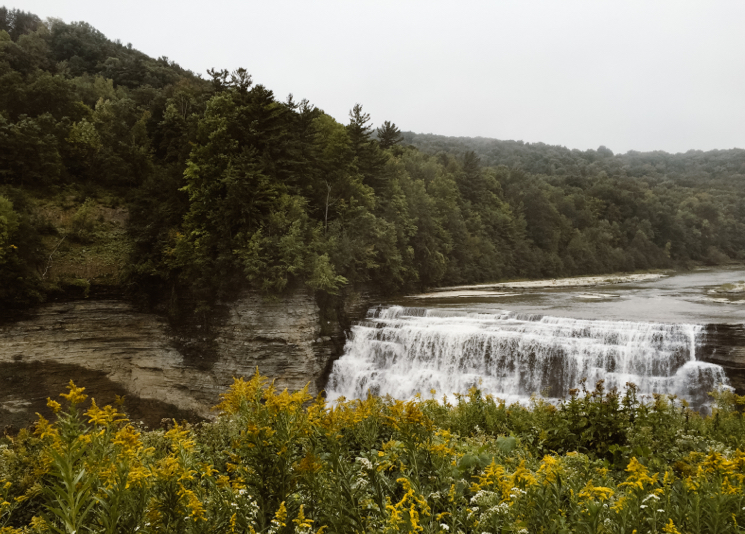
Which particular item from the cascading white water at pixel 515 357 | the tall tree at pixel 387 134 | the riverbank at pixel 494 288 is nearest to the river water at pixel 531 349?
the cascading white water at pixel 515 357

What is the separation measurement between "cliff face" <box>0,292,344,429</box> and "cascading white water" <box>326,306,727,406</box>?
6.98 ft

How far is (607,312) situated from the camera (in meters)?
20.6

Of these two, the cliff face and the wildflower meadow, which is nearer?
the wildflower meadow

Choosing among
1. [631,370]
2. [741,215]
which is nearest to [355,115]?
[631,370]

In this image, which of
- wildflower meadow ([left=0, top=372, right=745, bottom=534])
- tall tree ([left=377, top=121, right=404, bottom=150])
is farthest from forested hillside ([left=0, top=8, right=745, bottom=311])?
wildflower meadow ([left=0, top=372, right=745, bottom=534])

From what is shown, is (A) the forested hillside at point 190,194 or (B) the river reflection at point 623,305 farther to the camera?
(A) the forested hillside at point 190,194

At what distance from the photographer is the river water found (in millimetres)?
14625

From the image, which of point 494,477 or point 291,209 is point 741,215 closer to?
point 291,209

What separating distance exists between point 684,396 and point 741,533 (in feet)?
44.0

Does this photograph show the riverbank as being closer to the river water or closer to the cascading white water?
the river water

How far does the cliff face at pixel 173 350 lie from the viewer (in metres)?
19.4

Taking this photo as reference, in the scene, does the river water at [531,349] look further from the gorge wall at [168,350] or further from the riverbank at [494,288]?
the riverbank at [494,288]

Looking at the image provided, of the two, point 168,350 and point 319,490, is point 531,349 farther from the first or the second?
point 168,350

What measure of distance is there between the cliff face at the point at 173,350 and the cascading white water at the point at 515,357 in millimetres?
2126
